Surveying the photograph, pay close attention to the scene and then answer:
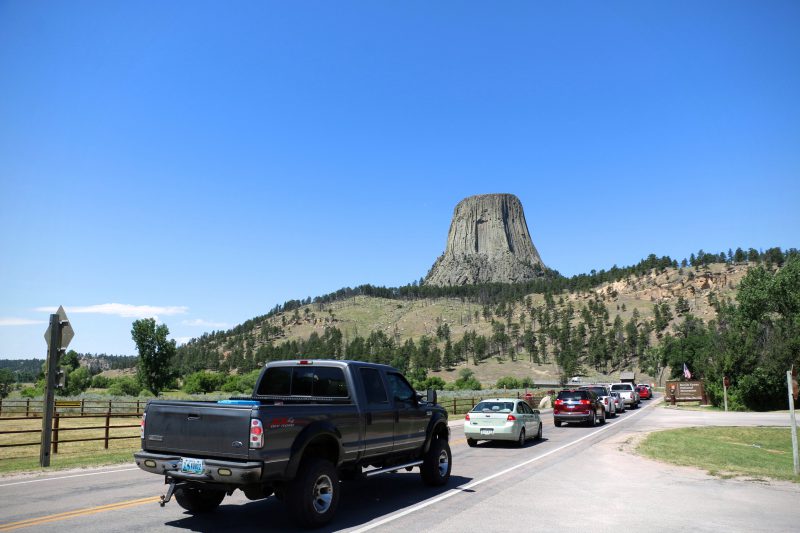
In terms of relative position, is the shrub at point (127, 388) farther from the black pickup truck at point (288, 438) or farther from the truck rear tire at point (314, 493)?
the truck rear tire at point (314, 493)

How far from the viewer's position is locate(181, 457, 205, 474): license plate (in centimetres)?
683

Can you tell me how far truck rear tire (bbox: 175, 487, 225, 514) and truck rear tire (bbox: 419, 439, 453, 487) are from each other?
12.5ft

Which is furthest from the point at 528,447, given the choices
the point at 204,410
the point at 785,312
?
the point at 785,312

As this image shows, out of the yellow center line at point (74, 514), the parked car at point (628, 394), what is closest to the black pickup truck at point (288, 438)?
the yellow center line at point (74, 514)

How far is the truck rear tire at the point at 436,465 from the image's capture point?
34.4 ft

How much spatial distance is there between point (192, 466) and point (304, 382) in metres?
2.45

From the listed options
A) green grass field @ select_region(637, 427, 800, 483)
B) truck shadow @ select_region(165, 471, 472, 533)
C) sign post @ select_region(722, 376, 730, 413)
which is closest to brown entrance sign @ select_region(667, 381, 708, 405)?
sign post @ select_region(722, 376, 730, 413)

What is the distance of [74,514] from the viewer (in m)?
8.12

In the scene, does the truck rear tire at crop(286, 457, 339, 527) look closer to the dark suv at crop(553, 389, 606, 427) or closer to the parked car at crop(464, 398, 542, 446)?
the parked car at crop(464, 398, 542, 446)

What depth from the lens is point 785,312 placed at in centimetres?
5600

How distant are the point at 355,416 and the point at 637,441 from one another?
1515 cm

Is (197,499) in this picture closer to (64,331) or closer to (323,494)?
(323,494)

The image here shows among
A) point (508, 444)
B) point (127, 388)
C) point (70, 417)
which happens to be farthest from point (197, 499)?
point (127, 388)

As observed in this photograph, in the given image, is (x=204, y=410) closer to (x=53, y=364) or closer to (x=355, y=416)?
(x=355, y=416)
